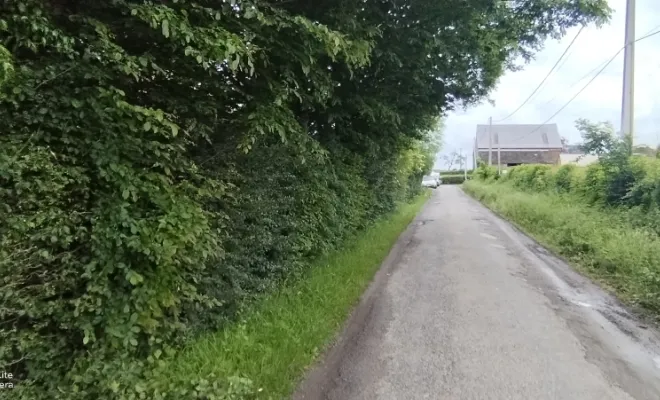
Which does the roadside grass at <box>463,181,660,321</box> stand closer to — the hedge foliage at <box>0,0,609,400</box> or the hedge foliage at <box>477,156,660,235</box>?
the hedge foliage at <box>477,156,660,235</box>

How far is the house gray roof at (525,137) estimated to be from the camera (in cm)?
6156

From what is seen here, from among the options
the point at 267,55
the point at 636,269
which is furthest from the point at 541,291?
the point at 267,55

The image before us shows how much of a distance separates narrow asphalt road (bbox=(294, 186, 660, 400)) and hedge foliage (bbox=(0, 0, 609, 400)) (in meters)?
1.27

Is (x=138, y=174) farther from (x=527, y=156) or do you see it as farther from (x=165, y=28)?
(x=527, y=156)

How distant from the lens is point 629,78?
11.6 m

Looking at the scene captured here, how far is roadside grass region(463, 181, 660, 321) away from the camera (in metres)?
6.05

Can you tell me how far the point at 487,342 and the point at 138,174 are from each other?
3.69 meters

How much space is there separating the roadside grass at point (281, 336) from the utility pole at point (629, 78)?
9.72 meters

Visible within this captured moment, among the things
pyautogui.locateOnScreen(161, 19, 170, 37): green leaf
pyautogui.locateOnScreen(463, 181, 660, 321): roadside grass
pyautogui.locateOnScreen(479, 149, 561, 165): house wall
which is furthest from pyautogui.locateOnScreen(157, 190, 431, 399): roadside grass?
pyautogui.locateOnScreen(479, 149, 561, 165): house wall

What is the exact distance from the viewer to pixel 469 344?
4.32 metres

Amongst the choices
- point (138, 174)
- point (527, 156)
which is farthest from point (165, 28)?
point (527, 156)

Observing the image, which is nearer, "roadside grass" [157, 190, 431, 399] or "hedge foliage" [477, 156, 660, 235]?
"roadside grass" [157, 190, 431, 399]

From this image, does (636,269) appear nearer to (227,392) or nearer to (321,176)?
(321,176)

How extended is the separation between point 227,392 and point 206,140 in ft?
7.44
